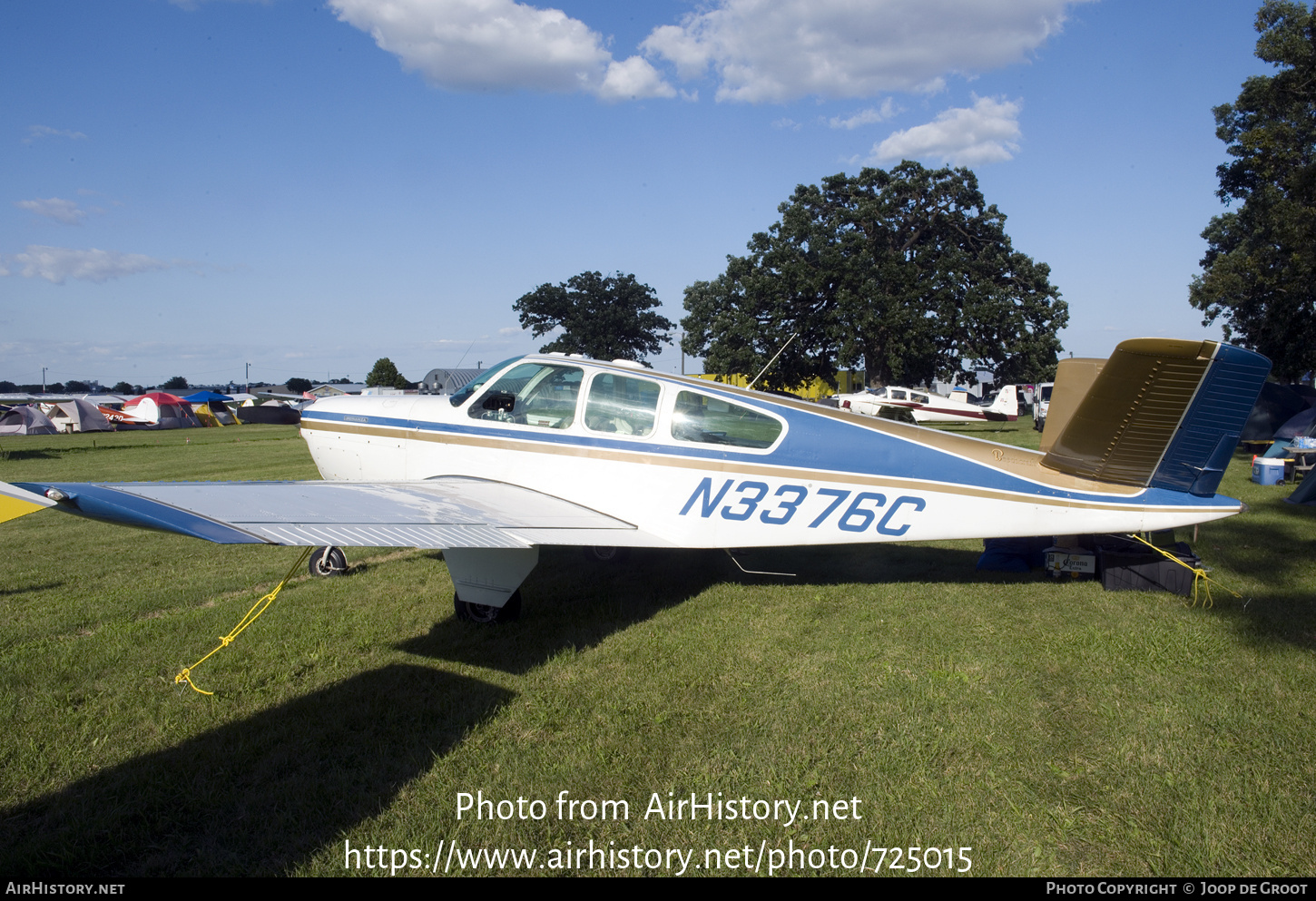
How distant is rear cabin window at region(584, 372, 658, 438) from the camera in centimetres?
544

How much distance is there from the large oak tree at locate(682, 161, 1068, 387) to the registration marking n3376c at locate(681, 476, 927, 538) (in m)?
29.6

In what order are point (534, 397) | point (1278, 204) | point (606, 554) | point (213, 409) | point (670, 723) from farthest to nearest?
point (213, 409)
point (1278, 204)
point (606, 554)
point (534, 397)
point (670, 723)

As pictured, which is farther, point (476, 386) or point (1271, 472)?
point (1271, 472)

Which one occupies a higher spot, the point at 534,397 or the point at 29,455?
the point at 534,397

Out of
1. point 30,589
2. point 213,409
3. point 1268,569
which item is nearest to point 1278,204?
point 1268,569

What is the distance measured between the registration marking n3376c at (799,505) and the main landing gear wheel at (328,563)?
349 cm

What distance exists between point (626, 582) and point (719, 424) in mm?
1926

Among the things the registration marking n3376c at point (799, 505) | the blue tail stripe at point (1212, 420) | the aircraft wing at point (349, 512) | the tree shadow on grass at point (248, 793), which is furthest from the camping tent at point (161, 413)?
the blue tail stripe at point (1212, 420)

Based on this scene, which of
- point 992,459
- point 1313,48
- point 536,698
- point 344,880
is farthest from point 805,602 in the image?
point 1313,48

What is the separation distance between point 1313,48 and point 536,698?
20625 millimetres

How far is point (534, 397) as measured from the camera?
578cm

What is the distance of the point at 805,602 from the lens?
227 inches

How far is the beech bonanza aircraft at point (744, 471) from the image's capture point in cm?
446

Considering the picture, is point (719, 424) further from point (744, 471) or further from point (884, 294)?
point (884, 294)
